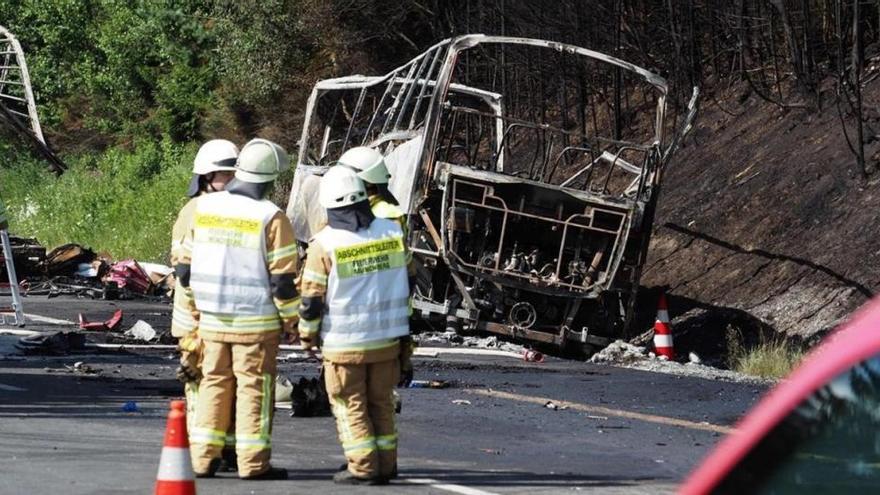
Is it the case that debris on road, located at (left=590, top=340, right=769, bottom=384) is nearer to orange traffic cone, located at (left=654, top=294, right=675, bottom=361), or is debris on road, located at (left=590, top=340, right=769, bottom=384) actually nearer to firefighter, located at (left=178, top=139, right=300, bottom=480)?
orange traffic cone, located at (left=654, top=294, right=675, bottom=361)

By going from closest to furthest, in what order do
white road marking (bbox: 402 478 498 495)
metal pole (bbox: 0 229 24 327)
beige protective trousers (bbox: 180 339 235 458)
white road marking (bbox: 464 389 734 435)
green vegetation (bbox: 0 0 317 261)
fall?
1. white road marking (bbox: 402 478 498 495)
2. beige protective trousers (bbox: 180 339 235 458)
3. white road marking (bbox: 464 389 734 435)
4. metal pole (bbox: 0 229 24 327)
5. green vegetation (bbox: 0 0 317 261)

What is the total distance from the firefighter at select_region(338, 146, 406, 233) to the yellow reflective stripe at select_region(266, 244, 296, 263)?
1.79ft

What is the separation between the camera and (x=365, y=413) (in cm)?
816

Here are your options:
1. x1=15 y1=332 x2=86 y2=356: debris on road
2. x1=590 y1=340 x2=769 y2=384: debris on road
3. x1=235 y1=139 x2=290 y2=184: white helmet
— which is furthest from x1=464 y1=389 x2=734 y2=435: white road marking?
x1=15 y1=332 x2=86 y2=356: debris on road

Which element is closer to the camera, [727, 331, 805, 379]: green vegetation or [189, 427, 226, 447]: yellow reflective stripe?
[189, 427, 226, 447]: yellow reflective stripe

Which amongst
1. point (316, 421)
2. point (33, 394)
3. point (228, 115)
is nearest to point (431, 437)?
point (316, 421)

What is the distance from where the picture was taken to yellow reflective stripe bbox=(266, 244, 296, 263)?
8.36m

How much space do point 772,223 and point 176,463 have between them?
584 inches

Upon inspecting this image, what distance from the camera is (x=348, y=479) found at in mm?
8234

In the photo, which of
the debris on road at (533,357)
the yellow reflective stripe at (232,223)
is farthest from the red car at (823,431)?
the debris on road at (533,357)

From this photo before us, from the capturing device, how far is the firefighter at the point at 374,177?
8750mm

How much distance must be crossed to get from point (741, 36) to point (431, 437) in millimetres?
14963

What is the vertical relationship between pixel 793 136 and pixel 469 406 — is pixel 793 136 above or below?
above

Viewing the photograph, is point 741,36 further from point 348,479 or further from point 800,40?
Result: point 348,479
